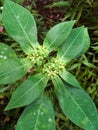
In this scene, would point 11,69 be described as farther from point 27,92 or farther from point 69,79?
point 69,79

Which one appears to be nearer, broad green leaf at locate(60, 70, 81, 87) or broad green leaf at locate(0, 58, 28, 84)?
broad green leaf at locate(0, 58, 28, 84)

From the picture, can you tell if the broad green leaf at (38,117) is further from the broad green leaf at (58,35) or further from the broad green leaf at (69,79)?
the broad green leaf at (58,35)

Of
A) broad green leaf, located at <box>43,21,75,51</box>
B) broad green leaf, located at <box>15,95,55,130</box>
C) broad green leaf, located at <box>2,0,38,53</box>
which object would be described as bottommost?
broad green leaf, located at <box>15,95,55,130</box>

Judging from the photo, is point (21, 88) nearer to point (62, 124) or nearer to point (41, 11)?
point (62, 124)

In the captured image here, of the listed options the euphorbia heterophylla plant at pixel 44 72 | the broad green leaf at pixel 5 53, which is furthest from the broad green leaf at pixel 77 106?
the broad green leaf at pixel 5 53

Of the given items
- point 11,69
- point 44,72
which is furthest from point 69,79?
point 11,69

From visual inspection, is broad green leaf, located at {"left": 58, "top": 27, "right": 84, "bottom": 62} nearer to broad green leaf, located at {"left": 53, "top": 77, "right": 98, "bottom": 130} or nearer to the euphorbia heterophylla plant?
the euphorbia heterophylla plant

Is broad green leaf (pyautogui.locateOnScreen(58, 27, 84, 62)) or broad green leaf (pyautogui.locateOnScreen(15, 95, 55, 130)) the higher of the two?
broad green leaf (pyautogui.locateOnScreen(58, 27, 84, 62))

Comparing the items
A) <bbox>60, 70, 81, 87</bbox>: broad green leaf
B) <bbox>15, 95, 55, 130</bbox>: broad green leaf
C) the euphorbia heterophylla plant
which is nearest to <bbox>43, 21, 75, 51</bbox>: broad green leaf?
the euphorbia heterophylla plant
